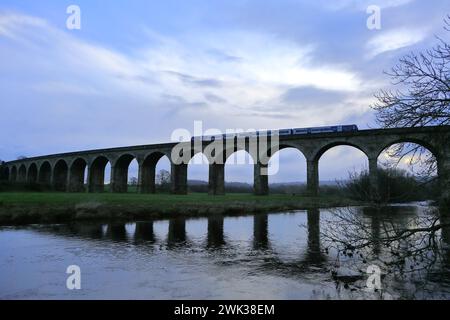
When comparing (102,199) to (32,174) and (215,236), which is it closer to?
(215,236)

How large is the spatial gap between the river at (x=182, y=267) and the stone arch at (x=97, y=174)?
47.9 metres

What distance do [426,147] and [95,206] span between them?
63.7 ft

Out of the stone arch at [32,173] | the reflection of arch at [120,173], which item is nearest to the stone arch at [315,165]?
the reflection of arch at [120,173]

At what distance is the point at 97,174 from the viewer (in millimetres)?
65250

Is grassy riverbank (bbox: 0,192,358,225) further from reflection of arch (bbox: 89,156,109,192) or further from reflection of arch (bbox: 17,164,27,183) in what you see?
reflection of arch (bbox: 17,164,27,183)

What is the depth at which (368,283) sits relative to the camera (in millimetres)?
8406

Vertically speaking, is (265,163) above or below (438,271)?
above

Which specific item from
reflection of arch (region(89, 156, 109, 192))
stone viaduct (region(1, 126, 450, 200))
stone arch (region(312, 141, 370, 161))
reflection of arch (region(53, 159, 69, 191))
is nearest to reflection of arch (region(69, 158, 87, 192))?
stone viaduct (region(1, 126, 450, 200))

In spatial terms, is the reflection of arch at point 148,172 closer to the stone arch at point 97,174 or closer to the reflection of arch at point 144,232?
the stone arch at point 97,174

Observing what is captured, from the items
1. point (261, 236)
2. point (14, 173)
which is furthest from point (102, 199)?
point (14, 173)

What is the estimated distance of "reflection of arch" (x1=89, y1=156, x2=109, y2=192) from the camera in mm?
63938
